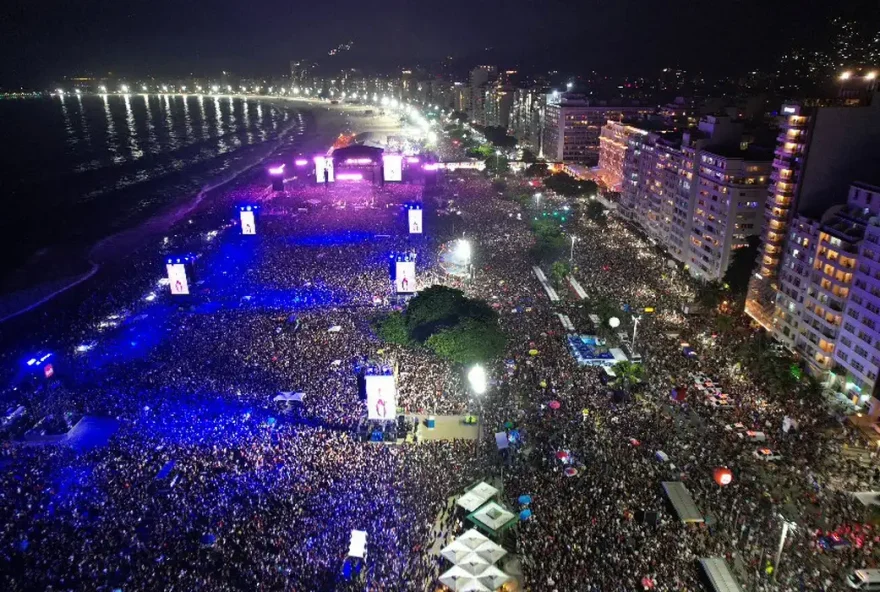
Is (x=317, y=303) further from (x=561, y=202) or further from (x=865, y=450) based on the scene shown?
(x=561, y=202)

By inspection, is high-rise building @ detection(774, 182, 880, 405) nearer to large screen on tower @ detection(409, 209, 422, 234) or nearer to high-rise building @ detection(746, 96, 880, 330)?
high-rise building @ detection(746, 96, 880, 330)

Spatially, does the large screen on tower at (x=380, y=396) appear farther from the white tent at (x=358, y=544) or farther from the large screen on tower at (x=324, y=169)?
the large screen on tower at (x=324, y=169)

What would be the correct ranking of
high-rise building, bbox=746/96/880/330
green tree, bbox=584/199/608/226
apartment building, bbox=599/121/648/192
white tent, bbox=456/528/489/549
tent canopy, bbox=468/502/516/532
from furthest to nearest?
apartment building, bbox=599/121/648/192 < green tree, bbox=584/199/608/226 < high-rise building, bbox=746/96/880/330 < tent canopy, bbox=468/502/516/532 < white tent, bbox=456/528/489/549

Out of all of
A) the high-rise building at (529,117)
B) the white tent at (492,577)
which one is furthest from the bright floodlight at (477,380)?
the high-rise building at (529,117)

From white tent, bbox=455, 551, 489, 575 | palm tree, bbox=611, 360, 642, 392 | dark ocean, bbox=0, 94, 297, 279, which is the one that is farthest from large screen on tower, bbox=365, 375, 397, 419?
dark ocean, bbox=0, 94, 297, 279

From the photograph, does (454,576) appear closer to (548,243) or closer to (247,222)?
(548,243)

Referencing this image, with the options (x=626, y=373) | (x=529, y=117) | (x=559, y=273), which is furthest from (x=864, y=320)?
(x=529, y=117)
